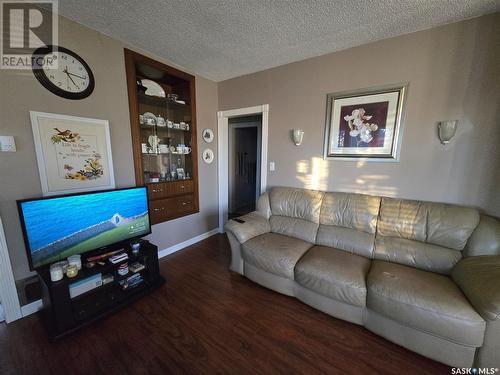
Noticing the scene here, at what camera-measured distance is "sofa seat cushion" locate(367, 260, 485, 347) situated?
120cm

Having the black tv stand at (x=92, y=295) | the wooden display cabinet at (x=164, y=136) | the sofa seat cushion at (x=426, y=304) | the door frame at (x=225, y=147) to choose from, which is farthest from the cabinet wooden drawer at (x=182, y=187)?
the sofa seat cushion at (x=426, y=304)

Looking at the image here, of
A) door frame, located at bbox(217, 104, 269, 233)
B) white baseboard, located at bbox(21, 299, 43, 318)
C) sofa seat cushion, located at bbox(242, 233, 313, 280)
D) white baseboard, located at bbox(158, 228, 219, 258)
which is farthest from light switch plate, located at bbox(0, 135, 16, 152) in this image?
door frame, located at bbox(217, 104, 269, 233)

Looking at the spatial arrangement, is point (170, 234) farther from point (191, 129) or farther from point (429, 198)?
point (429, 198)

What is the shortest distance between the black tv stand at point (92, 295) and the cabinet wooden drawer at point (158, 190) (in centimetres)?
67

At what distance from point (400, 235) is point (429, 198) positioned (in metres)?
0.51

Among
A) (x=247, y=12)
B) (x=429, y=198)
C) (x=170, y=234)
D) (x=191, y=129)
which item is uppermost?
(x=247, y=12)

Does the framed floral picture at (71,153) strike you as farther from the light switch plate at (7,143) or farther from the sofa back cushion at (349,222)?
the sofa back cushion at (349,222)

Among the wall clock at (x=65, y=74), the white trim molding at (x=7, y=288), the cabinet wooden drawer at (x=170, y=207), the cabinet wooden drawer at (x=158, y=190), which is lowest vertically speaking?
the white trim molding at (x=7, y=288)

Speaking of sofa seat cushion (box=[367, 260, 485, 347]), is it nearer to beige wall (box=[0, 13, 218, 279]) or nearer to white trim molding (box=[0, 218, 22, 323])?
beige wall (box=[0, 13, 218, 279])

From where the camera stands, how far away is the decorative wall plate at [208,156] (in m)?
3.19

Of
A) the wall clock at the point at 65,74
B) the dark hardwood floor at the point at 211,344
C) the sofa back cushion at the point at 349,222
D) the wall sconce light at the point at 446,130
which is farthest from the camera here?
the sofa back cushion at the point at 349,222

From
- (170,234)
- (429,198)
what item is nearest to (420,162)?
(429,198)

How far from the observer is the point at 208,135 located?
3176 millimetres

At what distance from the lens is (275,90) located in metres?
2.77
